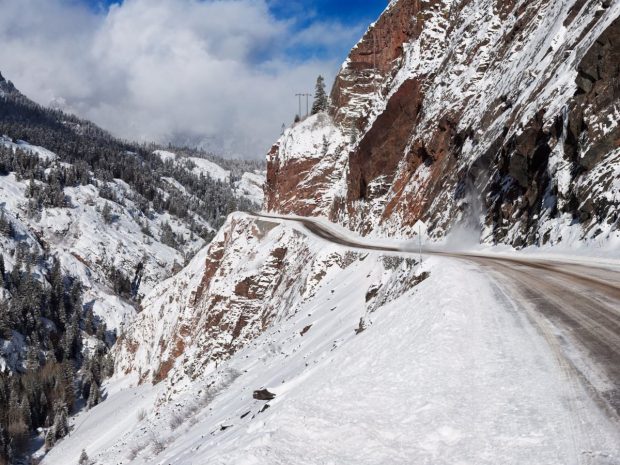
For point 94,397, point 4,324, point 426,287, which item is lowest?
point 94,397

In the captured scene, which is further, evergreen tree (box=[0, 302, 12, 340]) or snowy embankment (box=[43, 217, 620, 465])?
evergreen tree (box=[0, 302, 12, 340])

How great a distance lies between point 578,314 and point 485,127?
25243 mm

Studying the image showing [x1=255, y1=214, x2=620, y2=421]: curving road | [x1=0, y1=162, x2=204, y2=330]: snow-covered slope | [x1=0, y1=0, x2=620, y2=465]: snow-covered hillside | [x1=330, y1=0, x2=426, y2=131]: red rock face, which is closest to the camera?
[x1=0, y1=0, x2=620, y2=465]: snow-covered hillside

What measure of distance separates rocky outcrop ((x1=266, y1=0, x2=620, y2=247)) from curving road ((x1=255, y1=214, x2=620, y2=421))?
506cm

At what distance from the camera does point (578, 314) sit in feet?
26.5

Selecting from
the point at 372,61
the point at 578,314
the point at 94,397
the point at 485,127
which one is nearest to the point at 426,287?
the point at 578,314

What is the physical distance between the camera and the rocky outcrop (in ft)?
61.1

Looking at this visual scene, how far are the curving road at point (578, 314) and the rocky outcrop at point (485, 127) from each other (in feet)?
16.6

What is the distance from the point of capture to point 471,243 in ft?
87.8

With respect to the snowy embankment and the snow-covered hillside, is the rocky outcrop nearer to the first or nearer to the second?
the snow-covered hillside

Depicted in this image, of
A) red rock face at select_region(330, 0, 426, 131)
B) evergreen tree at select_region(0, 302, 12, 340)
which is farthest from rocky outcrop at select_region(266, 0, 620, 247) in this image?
evergreen tree at select_region(0, 302, 12, 340)

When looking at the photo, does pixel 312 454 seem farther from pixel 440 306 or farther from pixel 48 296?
pixel 48 296

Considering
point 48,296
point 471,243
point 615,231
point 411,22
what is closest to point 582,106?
point 615,231

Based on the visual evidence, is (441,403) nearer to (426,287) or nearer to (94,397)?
(426,287)
